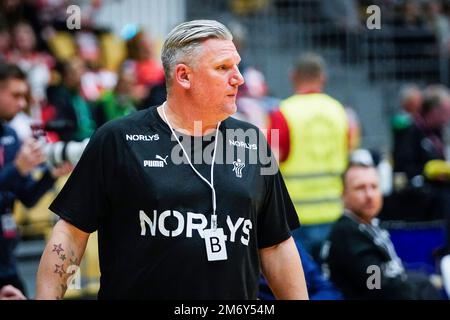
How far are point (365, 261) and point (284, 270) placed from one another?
1.96 metres

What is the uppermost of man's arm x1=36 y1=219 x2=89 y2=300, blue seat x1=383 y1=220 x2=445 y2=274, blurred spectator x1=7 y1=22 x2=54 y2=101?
blurred spectator x1=7 y1=22 x2=54 y2=101

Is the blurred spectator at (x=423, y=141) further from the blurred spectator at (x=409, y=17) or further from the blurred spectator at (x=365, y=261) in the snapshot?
the blurred spectator at (x=409, y=17)

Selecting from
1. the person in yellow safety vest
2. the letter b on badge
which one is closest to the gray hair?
the letter b on badge

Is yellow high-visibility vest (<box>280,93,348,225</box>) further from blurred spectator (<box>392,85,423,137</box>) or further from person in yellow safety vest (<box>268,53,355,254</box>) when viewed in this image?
blurred spectator (<box>392,85,423,137</box>)

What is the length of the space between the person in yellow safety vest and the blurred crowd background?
0.97 ft

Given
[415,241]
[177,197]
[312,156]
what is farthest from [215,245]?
[415,241]

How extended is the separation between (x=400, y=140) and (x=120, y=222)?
294 inches

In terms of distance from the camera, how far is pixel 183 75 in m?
3.64

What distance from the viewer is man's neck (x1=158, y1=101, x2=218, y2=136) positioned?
3.66 m

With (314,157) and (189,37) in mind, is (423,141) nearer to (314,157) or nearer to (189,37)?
(314,157)

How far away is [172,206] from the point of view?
348cm

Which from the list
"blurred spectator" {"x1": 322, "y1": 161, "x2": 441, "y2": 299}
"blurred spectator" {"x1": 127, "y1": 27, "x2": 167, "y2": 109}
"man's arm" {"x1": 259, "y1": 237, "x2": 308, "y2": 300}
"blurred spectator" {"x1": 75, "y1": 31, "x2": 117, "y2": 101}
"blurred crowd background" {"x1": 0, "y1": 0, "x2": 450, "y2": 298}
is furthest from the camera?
"blurred spectator" {"x1": 75, "y1": 31, "x2": 117, "y2": 101}
